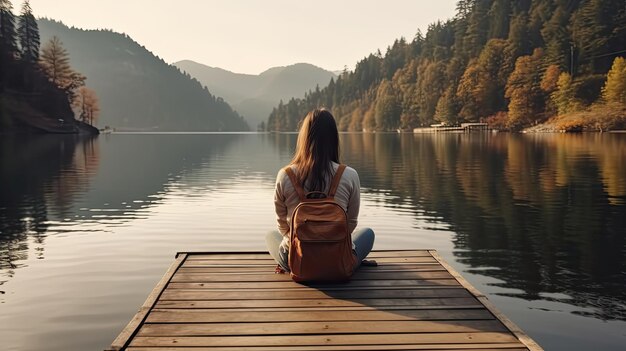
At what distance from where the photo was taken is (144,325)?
6289mm

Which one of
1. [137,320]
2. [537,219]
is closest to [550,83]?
[537,219]

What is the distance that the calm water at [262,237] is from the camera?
9.27 metres

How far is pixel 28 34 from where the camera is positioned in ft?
402

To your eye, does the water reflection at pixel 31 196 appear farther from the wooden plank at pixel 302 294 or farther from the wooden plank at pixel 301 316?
the wooden plank at pixel 301 316

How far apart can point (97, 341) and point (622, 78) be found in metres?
115

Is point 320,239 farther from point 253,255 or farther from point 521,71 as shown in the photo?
point 521,71

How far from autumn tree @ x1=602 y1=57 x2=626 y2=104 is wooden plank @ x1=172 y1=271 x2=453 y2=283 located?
111073 millimetres

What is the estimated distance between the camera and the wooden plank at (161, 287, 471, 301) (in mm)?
7297

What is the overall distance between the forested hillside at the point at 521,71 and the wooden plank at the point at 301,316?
10983cm

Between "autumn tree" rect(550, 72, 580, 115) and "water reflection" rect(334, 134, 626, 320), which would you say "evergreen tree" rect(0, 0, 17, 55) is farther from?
"autumn tree" rect(550, 72, 580, 115)

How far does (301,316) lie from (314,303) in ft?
1.58

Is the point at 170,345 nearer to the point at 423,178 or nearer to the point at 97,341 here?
the point at 97,341

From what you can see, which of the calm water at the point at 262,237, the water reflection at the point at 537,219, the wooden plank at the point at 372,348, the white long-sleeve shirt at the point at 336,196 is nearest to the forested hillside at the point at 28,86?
the calm water at the point at 262,237

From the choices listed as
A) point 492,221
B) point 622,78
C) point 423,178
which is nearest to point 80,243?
point 492,221
